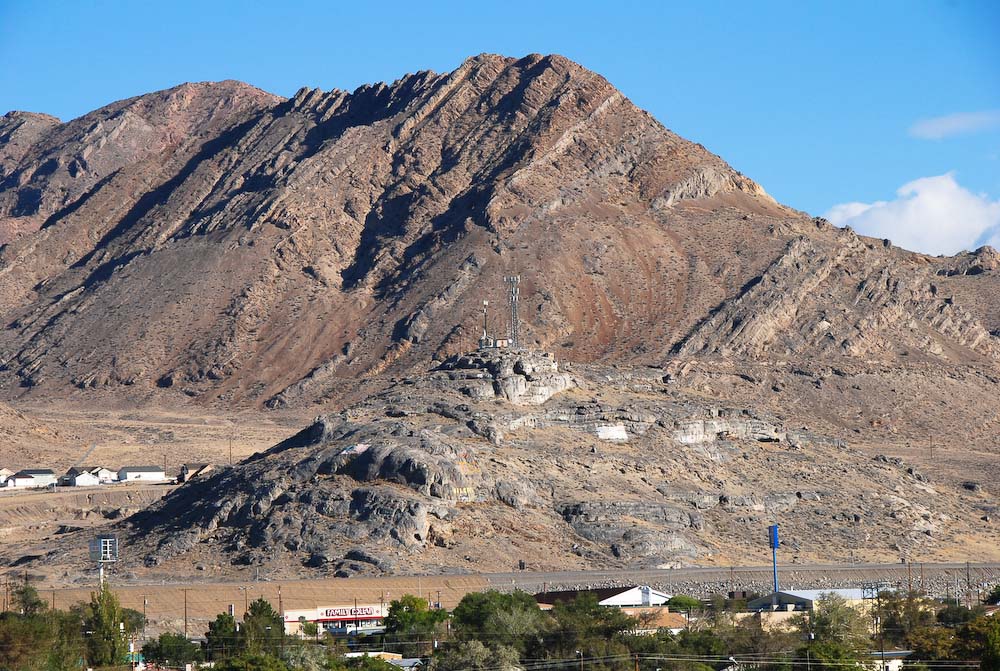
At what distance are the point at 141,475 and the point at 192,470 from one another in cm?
468

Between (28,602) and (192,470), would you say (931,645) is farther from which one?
(192,470)

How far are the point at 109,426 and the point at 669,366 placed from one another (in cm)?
4964

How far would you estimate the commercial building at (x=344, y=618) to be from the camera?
91.1 metres

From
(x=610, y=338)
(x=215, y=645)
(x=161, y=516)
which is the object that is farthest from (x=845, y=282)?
(x=215, y=645)

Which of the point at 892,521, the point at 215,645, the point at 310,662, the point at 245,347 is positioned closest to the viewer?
the point at 310,662

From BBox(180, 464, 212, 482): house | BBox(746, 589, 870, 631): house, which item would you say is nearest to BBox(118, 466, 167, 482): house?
BBox(180, 464, 212, 482): house

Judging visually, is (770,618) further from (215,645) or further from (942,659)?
(215,645)

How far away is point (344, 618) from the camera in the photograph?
93188 millimetres

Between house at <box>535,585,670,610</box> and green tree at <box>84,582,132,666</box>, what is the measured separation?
19.0 meters

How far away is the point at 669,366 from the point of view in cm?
15950

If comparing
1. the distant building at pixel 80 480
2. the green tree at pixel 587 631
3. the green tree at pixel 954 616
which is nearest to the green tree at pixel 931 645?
the green tree at pixel 954 616

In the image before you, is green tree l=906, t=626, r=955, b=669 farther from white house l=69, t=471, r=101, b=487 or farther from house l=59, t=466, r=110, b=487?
house l=59, t=466, r=110, b=487

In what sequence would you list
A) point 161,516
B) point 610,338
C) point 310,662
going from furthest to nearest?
point 610,338 < point 161,516 < point 310,662

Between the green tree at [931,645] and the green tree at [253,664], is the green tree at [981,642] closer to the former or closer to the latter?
Answer: the green tree at [931,645]
